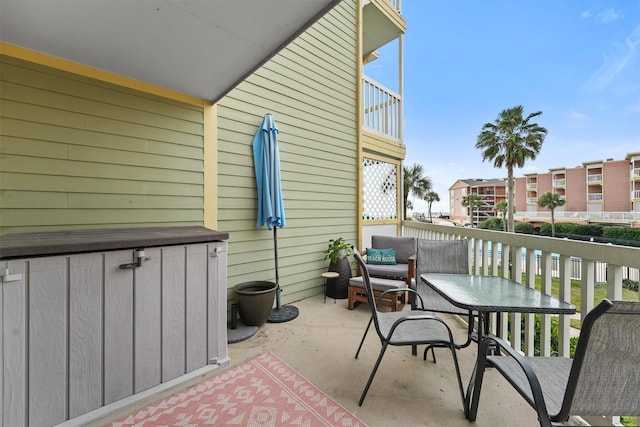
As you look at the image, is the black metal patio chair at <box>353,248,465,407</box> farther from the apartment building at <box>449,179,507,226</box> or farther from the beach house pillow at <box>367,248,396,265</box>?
the apartment building at <box>449,179,507,226</box>

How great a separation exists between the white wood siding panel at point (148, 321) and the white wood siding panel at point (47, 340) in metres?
0.36

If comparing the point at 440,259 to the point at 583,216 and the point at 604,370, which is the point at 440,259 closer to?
the point at 604,370

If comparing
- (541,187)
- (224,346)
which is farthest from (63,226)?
(541,187)

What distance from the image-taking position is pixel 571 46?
2105cm

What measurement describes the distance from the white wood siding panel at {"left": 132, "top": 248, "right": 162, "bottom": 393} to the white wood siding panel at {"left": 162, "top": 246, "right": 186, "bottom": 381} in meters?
0.03

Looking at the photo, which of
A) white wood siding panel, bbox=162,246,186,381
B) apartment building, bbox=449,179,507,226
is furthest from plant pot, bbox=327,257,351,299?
apartment building, bbox=449,179,507,226

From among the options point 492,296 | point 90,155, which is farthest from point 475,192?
point 90,155

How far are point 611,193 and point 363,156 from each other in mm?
24948

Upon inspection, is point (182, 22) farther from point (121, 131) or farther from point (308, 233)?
point (308, 233)

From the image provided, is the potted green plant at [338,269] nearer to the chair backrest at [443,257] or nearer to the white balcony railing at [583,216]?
the chair backrest at [443,257]

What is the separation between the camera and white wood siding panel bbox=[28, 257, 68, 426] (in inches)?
57.7

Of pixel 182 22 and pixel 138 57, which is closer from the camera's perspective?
pixel 182 22

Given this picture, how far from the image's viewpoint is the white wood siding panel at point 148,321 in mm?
1813

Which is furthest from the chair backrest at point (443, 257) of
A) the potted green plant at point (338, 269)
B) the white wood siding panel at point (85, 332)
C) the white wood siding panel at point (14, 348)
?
the white wood siding panel at point (14, 348)
